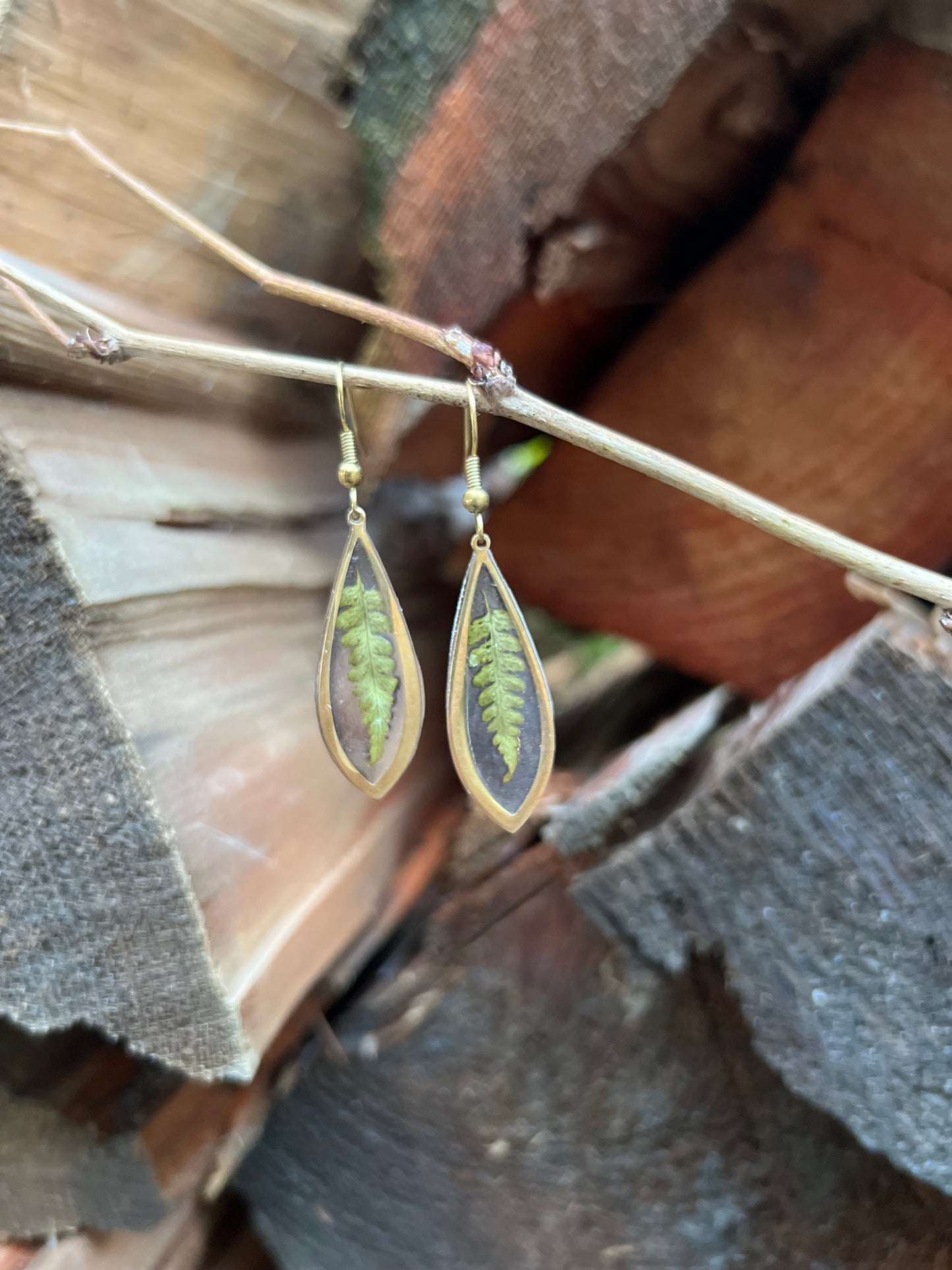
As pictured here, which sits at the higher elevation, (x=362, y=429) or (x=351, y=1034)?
(x=362, y=429)

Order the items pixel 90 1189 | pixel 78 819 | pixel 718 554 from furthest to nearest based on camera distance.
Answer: pixel 718 554, pixel 90 1189, pixel 78 819

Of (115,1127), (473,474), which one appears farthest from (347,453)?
(115,1127)

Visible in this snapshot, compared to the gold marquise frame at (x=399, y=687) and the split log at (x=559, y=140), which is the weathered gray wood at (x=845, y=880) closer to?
the gold marquise frame at (x=399, y=687)

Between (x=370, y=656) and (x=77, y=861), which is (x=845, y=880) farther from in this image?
(x=77, y=861)

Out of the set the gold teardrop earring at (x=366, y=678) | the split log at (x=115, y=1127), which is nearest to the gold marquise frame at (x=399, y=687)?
the gold teardrop earring at (x=366, y=678)

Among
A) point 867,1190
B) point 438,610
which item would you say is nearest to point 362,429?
point 438,610

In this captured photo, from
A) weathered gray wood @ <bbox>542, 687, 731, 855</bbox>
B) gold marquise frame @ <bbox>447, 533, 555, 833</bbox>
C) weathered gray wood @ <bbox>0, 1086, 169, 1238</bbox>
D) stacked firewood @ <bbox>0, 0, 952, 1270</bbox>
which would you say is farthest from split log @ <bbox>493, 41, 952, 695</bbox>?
weathered gray wood @ <bbox>0, 1086, 169, 1238</bbox>

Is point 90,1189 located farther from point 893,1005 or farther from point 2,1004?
point 893,1005
